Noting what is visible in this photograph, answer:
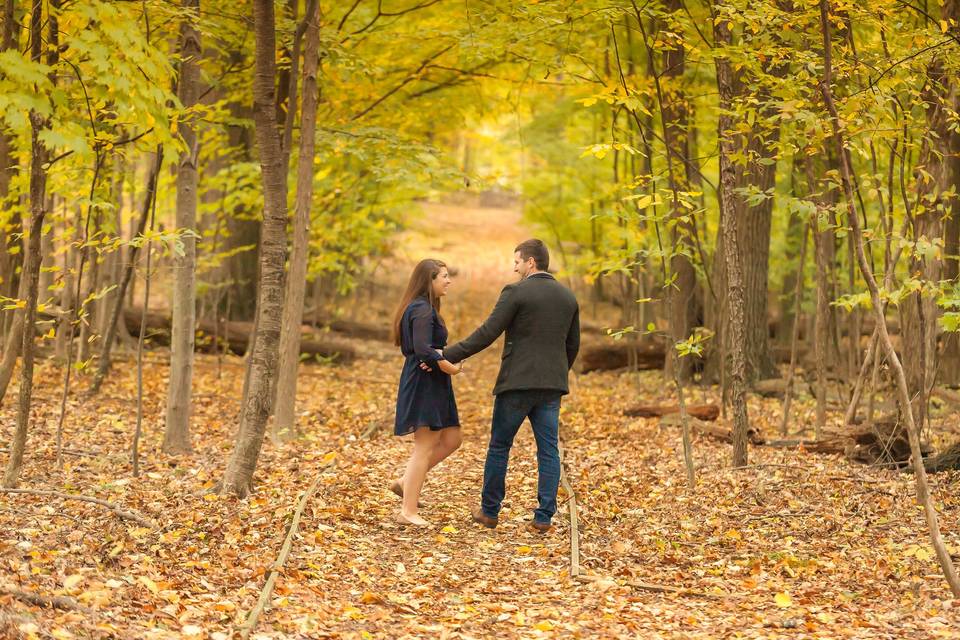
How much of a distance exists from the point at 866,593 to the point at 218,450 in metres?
6.47

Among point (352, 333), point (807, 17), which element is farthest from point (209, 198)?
point (807, 17)

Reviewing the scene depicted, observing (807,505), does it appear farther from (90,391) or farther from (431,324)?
(90,391)

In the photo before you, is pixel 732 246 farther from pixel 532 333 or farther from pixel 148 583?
pixel 148 583

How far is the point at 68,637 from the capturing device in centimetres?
386

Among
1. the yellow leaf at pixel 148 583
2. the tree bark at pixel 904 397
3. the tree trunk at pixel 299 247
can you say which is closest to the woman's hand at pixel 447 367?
the yellow leaf at pixel 148 583

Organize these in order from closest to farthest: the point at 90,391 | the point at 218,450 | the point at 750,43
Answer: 1. the point at 750,43
2. the point at 218,450
3. the point at 90,391

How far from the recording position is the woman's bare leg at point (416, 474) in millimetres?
7031

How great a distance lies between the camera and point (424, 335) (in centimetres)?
684

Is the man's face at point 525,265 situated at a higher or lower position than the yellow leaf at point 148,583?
higher

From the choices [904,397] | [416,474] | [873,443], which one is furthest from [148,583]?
[873,443]

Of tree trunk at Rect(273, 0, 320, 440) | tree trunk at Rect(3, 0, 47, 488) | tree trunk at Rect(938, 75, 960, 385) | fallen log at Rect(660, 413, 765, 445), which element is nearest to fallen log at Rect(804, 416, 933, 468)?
fallen log at Rect(660, 413, 765, 445)

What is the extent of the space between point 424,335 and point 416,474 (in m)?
1.08

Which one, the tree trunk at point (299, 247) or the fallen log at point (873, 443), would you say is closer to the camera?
the fallen log at point (873, 443)

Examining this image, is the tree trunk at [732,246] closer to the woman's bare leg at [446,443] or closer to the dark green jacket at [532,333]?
the dark green jacket at [532,333]
